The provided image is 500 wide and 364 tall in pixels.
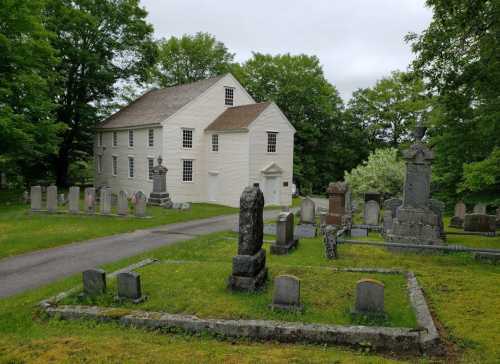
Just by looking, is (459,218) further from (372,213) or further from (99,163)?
(99,163)

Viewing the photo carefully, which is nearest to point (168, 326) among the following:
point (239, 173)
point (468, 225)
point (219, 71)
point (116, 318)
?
point (116, 318)

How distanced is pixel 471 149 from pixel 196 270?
58.7 ft

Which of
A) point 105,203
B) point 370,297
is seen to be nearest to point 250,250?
point 370,297

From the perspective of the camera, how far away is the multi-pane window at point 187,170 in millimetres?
30812

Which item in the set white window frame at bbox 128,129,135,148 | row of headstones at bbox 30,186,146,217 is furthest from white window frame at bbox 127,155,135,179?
row of headstones at bbox 30,186,146,217

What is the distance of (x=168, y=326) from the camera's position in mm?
6883

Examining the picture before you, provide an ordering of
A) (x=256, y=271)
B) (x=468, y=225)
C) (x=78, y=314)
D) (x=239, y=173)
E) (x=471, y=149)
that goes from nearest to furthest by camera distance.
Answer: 1. (x=78, y=314)
2. (x=256, y=271)
3. (x=468, y=225)
4. (x=471, y=149)
5. (x=239, y=173)

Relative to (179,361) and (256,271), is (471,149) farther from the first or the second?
(179,361)

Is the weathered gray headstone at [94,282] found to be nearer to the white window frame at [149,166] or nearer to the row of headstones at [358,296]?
the row of headstones at [358,296]

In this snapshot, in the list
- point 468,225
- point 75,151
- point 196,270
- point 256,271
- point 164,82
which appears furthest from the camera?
point 164,82

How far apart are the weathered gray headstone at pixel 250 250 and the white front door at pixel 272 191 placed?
21480 millimetres

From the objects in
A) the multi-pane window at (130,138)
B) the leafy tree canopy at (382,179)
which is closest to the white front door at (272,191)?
the leafy tree canopy at (382,179)

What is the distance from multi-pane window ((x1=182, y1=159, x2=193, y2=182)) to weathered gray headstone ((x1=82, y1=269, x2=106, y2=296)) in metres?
22.6

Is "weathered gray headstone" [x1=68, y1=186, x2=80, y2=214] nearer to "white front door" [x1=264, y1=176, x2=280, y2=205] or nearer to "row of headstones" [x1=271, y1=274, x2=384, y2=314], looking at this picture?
"white front door" [x1=264, y1=176, x2=280, y2=205]
